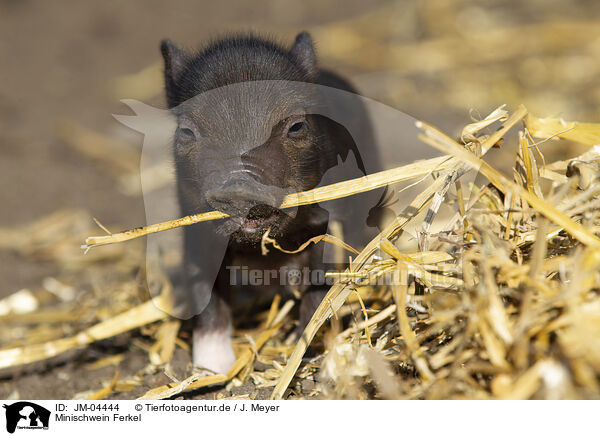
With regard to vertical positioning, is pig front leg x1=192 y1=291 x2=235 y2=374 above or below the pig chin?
below

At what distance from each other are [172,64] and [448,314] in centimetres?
215

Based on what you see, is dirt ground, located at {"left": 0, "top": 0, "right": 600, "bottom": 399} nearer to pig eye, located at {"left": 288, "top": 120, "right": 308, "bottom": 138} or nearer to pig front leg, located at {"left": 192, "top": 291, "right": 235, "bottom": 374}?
pig front leg, located at {"left": 192, "top": 291, "right": 235, "bottom": 374}

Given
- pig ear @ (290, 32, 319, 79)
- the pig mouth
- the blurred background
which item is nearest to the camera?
the pig mouth

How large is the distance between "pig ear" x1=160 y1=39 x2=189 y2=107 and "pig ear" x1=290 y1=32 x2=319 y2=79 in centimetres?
63

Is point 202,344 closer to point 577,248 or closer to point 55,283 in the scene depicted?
point 55,283

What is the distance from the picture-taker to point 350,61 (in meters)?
7.50

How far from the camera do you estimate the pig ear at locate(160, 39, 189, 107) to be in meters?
3.36

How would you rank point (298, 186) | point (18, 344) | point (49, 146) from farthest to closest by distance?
point (49, 146)
point (18, 344)
point (298, 186)

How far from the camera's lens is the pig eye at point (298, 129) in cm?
288

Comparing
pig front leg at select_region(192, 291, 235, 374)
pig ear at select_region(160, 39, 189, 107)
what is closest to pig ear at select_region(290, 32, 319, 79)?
pig ear at select_region(160, 39, 189, 107)
